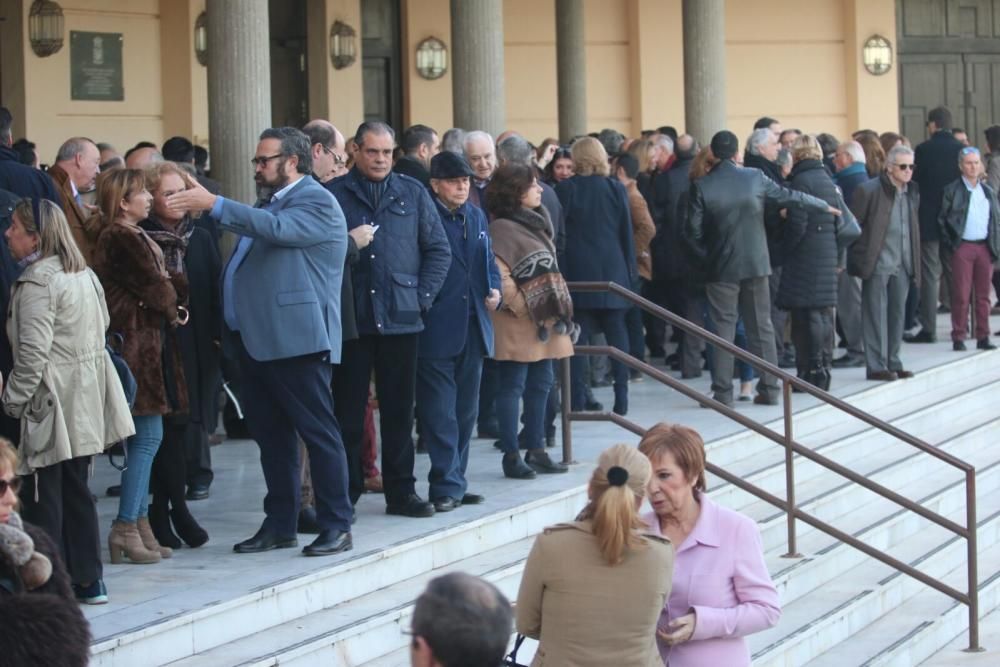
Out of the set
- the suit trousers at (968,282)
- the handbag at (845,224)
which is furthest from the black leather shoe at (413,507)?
Result: the suit trousers at (968,282)

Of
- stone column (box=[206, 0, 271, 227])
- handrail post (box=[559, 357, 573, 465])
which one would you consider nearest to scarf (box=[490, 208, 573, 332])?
handrail post (box=[559, 357, 573, 465])

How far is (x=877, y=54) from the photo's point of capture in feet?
69.3

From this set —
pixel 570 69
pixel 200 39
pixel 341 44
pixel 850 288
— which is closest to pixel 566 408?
pixel 850 288

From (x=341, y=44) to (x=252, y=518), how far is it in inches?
418

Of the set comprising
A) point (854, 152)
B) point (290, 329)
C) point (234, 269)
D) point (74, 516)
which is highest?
point (854, 152)

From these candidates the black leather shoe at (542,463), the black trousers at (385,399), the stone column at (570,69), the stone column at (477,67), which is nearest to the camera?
the black trousers at (385,399)

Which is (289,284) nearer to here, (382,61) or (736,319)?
(736,319)

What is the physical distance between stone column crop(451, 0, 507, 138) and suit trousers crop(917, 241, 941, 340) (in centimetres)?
357

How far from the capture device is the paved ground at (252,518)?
22.3 ft

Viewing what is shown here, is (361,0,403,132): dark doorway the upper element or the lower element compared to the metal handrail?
upper

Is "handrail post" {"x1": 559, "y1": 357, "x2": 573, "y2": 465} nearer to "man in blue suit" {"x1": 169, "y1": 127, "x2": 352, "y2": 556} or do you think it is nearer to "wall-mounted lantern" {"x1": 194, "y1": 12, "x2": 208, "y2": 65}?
"man in blue suit" {"x1": 169, "y1": 127, "x2": 352, "y2": 556}

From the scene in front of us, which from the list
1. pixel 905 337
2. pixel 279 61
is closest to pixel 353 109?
pixel 279 61

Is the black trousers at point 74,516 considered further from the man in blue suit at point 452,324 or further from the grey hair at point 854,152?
the grey hair at point 854,152

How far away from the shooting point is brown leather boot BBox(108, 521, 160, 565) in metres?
7.43
